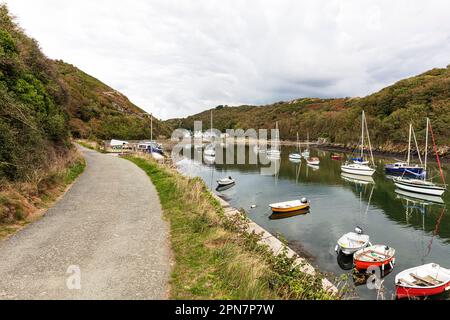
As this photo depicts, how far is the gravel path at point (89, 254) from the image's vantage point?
5426mm

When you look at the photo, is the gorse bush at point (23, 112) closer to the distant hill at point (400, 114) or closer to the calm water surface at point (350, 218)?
the calm water surface at point (350, 218)

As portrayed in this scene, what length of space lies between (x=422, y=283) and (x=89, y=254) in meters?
13.8

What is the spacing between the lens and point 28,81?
16875mm

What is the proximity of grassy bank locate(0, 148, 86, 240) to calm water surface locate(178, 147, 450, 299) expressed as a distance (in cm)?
1413

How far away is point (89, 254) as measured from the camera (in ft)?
23.3

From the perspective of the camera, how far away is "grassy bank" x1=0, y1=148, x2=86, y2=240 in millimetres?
8998

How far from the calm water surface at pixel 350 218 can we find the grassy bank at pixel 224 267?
7291 millimetres

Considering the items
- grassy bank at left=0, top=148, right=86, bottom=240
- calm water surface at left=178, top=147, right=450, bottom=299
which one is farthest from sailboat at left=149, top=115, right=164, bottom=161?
grassy bank at left=0, top=148, right=86, bottom=240

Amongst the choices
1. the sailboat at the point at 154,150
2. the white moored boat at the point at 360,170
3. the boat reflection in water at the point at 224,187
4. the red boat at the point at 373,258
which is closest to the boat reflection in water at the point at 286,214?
the red boat at the point at 373,258

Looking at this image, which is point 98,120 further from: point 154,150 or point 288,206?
point 288,206

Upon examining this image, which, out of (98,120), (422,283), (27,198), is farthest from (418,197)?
(98,120)
